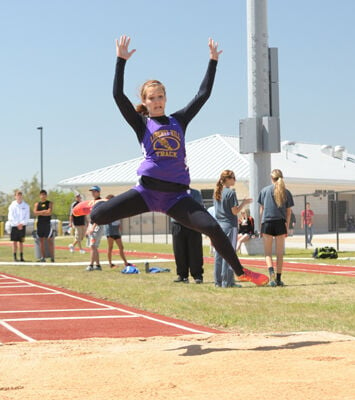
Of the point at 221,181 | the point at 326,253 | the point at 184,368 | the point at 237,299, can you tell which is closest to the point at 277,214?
the point at 221,181

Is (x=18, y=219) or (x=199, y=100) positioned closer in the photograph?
(x=199, y=100)

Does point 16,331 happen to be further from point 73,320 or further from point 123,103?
point 123,103

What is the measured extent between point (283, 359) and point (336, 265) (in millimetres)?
12339

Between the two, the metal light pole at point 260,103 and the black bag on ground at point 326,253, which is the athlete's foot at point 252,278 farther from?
the metal light pole at point 260,103

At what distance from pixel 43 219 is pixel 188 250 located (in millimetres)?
7340

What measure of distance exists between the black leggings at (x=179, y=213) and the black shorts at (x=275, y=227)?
588 centimetres

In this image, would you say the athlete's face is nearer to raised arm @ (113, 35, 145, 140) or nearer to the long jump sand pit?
raised arm @ (113, 35, 145, 140)

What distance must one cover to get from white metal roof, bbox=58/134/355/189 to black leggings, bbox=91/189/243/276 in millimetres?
43833

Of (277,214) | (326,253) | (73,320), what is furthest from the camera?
(326,253)

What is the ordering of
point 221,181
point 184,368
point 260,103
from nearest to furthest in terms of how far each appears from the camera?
point 184,368 → point 221,181 → point 260,103

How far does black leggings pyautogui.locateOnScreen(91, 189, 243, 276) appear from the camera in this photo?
20.3 feet

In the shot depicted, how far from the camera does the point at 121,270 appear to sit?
16375mm

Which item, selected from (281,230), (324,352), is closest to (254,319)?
(324,352)

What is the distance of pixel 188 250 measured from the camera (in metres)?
13.1
